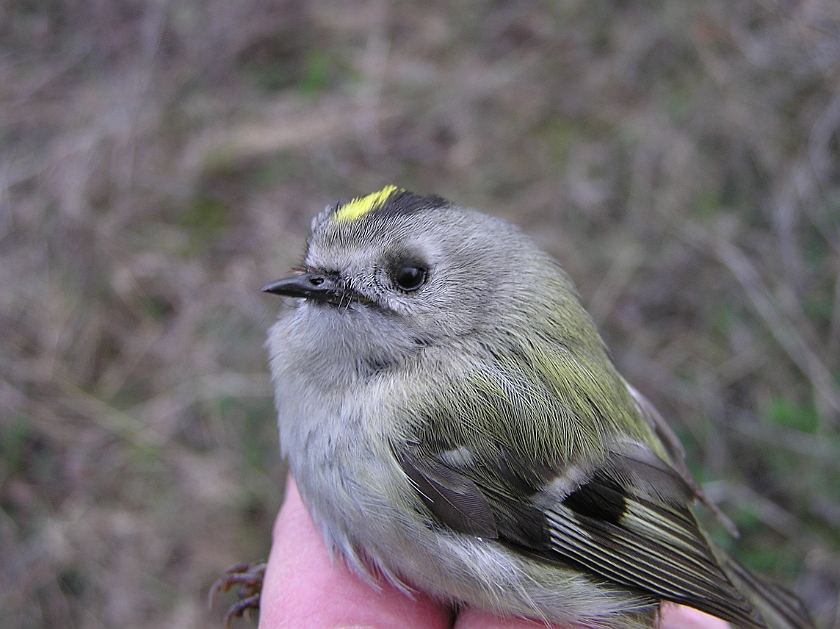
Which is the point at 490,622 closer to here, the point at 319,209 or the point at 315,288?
the point at 315,288

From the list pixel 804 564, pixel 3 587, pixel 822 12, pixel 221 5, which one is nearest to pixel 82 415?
pixel 3 587

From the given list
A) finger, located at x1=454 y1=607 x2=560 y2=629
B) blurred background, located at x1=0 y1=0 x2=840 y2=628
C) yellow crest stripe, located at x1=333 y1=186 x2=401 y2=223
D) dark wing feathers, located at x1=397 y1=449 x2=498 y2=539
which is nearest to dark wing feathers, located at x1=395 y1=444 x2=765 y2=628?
dark wing feathers, located at x1=397 y1=449 x2=498 y2=539

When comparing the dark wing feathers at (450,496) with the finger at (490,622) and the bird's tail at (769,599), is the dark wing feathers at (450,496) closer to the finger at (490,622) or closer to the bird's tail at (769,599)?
the finger at (490,622)

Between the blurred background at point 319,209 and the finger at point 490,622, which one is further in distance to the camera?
the blurred background at point 319,209

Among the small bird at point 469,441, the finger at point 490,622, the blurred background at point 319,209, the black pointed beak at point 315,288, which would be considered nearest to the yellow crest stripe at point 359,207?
the small bird at point 469,441

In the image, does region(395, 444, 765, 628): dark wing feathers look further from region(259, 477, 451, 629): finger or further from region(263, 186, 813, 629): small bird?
region(259, 477, 451, 629): finger

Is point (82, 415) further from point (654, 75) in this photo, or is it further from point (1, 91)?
point (654, 75)
